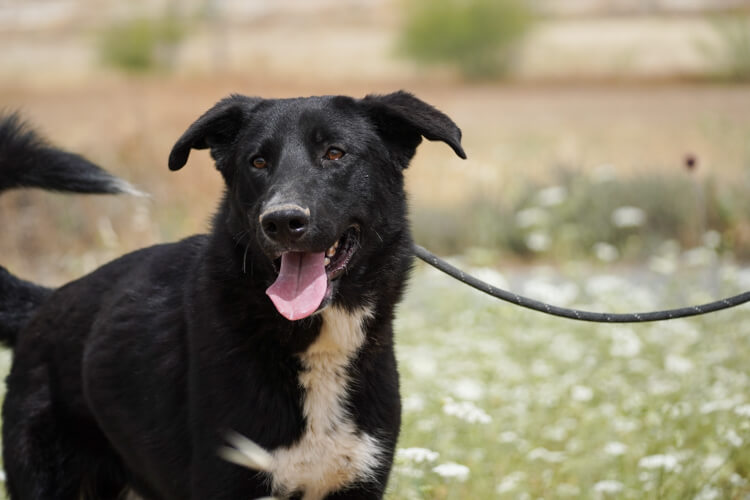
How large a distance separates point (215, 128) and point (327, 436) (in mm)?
1018

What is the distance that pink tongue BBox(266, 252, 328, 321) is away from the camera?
8.11 ft

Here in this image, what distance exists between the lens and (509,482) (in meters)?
3.31

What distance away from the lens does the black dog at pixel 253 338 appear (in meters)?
2.48

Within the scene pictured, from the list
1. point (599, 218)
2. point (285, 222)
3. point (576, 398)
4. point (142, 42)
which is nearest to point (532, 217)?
point (599, 218)

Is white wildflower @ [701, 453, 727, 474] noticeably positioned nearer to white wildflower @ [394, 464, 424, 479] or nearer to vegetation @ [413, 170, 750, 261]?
white wildflower @ [394, 464, 424, 479]

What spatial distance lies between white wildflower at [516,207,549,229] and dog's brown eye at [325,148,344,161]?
4.17m

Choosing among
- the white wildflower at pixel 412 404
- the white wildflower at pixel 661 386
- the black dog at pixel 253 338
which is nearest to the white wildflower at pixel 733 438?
the white wildflower at pixel 661 386

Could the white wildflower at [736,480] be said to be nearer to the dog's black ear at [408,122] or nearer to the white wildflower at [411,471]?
the white wildflower at [411,471]

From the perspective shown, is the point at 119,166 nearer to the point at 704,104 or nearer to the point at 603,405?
the point at 603,405

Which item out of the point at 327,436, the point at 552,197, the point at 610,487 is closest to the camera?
the point at 327,436

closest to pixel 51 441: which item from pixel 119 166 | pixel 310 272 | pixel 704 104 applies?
pixel 310 272

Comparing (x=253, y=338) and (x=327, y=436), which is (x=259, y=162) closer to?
(x=253, y=338)

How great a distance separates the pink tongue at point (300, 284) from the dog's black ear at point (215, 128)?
47cm

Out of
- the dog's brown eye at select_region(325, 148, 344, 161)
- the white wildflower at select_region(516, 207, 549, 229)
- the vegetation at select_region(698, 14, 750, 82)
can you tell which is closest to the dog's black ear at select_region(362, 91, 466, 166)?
the dog's brown eye at select_region(325, 148, 344, 161)
